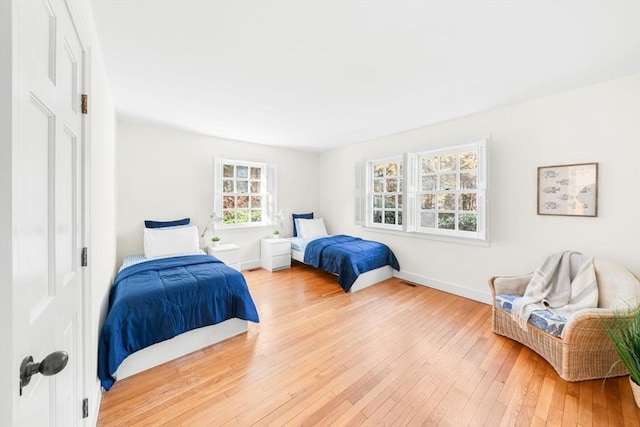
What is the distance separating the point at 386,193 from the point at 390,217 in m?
0.44

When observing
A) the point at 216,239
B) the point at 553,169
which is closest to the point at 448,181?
the point at 553,169

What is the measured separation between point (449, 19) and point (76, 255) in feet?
8.25

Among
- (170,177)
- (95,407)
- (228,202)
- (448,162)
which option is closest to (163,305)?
(95,407)

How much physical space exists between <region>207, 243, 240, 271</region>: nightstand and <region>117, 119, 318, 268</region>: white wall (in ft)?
1.35

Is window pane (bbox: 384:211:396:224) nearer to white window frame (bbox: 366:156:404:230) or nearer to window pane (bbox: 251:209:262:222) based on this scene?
white window frame (bbox: 366:156:404:230)

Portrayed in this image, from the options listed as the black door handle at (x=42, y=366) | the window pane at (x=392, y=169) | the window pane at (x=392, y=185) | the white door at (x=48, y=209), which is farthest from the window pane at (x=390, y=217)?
the black door handle at (x=42, y=366)

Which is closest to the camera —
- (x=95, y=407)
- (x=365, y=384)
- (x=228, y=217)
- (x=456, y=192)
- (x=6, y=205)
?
Result: (x=6, y=205)

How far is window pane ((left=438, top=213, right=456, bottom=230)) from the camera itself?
3.59m

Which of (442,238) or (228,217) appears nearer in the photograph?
(442,238)

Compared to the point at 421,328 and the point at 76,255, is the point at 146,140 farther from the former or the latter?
the point at 421,328

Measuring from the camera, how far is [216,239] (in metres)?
4.21

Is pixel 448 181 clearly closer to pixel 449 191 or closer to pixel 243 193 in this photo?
pixel 449 191

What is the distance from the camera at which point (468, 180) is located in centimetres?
342

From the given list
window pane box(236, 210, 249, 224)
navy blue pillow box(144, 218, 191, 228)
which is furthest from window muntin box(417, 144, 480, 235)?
navy blue pillow box(144, 218, 191, 228)
